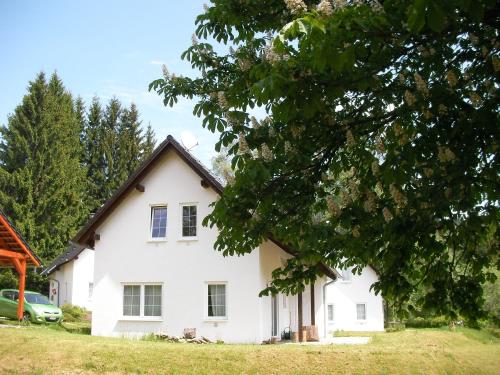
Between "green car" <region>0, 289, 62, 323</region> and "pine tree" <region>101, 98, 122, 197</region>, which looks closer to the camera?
"green car" <region>0, 289, 62, 323</region>

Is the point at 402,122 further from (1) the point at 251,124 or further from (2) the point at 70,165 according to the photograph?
(2) the point at 70,165

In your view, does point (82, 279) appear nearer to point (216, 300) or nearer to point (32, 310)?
point (32, 310)

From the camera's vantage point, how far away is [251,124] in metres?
6.52

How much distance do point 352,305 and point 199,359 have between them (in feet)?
68.6

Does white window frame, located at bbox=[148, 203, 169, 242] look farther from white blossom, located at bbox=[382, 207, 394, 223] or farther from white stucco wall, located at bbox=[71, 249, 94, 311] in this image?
white stucco wall, located at bbox=[71, 249, 94, 311]

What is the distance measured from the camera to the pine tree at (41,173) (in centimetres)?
4184

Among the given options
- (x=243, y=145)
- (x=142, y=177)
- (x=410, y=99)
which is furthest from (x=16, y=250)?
(x=410, y=99)

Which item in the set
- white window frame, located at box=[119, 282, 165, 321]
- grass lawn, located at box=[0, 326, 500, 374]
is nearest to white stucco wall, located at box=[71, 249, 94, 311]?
white window frame, located at box=[119, 282, 165, 321]

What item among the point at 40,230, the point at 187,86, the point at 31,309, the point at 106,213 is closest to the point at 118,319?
the point at 106,213

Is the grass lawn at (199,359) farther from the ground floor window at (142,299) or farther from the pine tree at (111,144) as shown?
the pine tree at (111,144)

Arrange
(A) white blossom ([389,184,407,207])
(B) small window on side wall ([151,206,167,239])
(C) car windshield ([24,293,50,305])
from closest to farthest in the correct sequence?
(A) white blossom ([389,184,407,207]) < (B) small window on side wall ([151,206,167,239]) < (C) car windshield ([24,293,50,305])

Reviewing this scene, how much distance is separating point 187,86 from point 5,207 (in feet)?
125

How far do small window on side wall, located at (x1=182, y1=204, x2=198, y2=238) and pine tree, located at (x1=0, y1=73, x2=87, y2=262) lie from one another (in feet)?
83.1

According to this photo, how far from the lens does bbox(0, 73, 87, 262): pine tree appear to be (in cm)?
4184
